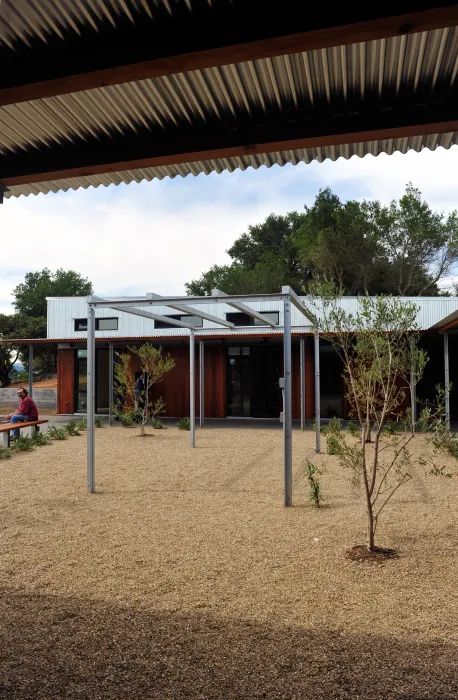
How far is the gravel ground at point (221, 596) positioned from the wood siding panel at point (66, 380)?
13.3m

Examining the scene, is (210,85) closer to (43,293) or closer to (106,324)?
(106,324)

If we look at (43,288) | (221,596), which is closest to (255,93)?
(221,596)

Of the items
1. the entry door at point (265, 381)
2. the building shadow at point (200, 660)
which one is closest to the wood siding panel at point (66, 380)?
the entry door at point (265, 381)

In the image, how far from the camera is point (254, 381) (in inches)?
761

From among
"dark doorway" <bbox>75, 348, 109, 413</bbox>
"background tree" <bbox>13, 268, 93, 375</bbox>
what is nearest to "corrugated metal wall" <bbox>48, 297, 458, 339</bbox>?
"dark doorway" <bbox>75, 348, 109, 413</bbox>

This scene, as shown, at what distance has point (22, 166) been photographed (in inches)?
124

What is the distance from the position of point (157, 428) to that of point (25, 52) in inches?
565

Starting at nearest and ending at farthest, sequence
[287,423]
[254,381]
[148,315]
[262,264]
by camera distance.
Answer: [287,423] → [148,315] → [254,381] → [262,264]

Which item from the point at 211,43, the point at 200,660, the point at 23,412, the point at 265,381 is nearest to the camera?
the point at 211,43

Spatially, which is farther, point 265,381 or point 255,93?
point 265,381

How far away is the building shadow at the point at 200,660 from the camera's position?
2.80 meters

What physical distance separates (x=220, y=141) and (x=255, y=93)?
0.29 meters

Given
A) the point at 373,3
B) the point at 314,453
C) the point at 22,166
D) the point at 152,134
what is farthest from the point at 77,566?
the point at 314,453

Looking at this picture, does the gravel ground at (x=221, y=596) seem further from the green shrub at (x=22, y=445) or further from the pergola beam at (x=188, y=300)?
the green shrub at (x=22, y=445)
